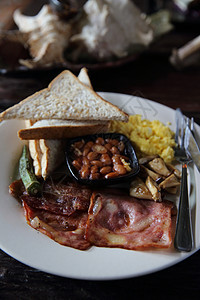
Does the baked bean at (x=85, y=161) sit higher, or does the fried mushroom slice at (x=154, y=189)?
the baked bean at (x=85, y=161)

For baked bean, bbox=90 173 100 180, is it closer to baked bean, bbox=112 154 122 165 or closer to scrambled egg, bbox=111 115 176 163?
baked bean, bbox=112 154 122 165

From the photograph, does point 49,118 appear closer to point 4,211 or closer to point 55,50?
point 4,211

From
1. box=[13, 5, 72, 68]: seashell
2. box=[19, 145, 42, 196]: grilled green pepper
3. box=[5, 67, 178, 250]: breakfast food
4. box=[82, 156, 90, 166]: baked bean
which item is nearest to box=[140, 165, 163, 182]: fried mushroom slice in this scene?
box=[5, 67, 178, 250]: breakfast food

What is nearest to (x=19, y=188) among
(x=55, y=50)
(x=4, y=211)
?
(x=4, y=211)

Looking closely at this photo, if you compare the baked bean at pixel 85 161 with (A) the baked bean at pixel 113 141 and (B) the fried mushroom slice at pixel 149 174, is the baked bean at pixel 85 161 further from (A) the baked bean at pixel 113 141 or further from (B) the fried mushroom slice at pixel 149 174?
(B) the fried mushroom slice at pixel 149 174

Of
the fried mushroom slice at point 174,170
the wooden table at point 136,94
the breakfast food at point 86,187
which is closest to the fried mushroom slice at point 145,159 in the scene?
the breakfast food at point 86,187

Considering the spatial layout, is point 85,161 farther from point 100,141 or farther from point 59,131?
point 59,131
